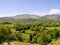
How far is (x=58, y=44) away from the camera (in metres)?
42.3

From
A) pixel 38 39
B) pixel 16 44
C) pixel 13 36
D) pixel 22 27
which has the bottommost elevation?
pixel 22 27

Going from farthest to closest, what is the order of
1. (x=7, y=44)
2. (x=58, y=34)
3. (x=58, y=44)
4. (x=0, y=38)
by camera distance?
(x=58, y=34), (x=0, y=38), (x=58, y=44), (x=7, y=44)

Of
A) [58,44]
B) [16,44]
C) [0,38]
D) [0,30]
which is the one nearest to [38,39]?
[0,30]

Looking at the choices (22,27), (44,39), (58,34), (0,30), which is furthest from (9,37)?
(22,27)

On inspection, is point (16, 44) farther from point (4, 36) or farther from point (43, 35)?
point (43, 35)

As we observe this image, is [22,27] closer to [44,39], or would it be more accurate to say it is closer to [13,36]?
[44,39]

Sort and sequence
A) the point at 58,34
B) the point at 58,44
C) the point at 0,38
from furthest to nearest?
the point at 58,34 < the point at 0,38 < the point at 58,44

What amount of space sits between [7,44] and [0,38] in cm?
2467


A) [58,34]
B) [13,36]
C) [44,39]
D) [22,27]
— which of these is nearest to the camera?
[13,36]

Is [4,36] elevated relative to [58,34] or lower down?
elevated

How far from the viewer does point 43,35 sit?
76.1 m

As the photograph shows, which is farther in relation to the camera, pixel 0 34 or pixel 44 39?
pixel 44 39

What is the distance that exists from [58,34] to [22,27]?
7117 cm

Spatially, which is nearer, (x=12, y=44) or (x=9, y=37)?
(x=12, y=44)
